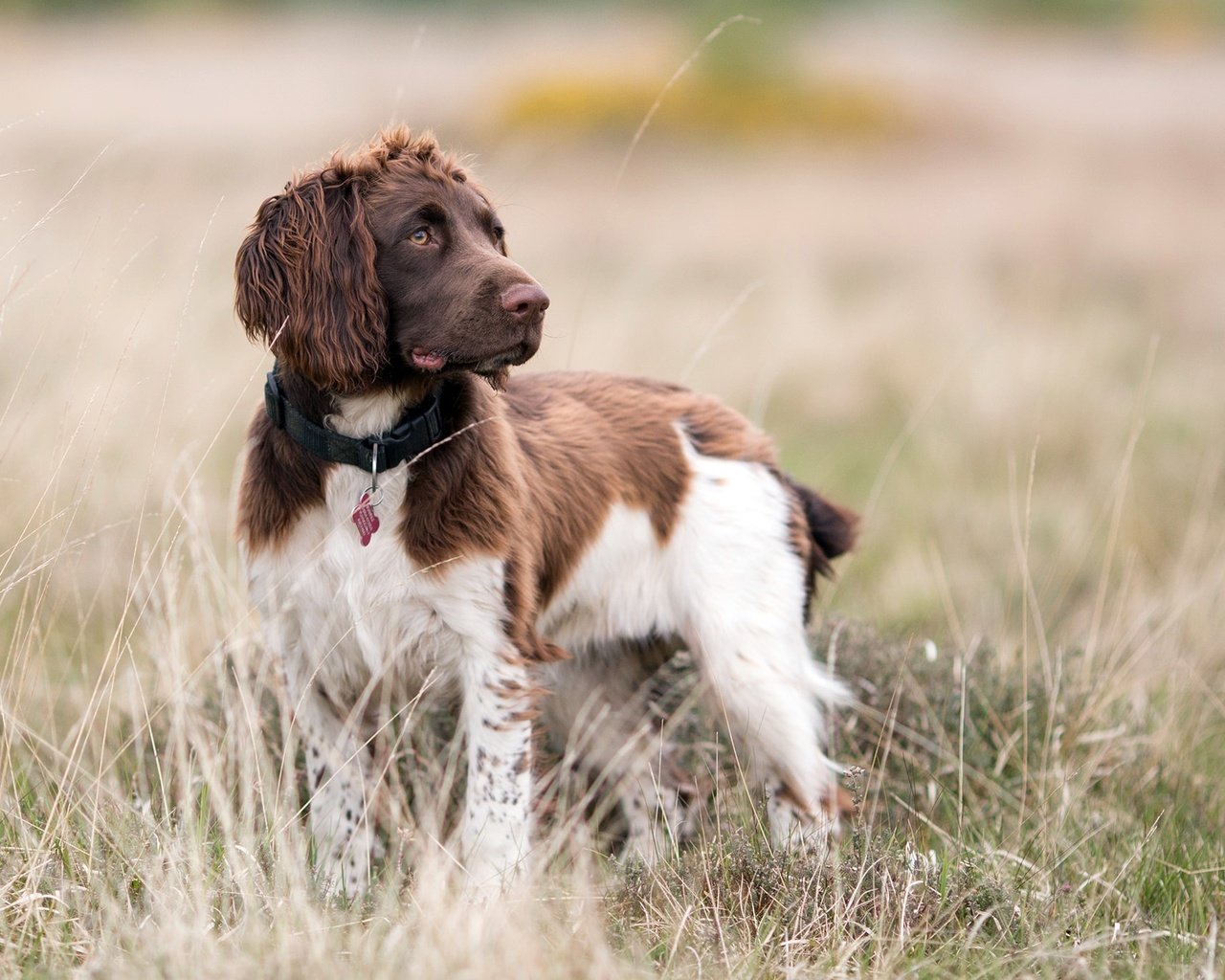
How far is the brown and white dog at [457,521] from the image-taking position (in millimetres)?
3164

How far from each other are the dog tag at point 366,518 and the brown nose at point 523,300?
0.54 m

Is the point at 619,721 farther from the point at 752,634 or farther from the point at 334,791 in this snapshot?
the point at 334,791

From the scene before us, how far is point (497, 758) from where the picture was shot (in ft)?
11.1

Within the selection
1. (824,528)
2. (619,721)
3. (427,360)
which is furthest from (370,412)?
(824,528)

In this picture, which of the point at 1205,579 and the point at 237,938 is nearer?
the point at 237,938

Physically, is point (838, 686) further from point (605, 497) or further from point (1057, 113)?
point (1057, 113)

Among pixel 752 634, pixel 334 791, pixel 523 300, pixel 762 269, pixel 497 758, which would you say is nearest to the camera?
pixel 523 300

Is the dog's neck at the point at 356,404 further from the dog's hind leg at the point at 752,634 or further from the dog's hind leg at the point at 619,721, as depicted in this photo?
the dog's hind leg at the point at 619,721

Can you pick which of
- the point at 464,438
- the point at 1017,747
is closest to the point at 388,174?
the point at 464,438

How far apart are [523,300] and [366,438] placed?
49 centimetres

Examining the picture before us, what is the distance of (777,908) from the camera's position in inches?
116

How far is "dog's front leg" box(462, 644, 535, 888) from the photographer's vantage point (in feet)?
10.9

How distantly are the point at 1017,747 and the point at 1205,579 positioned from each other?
4.78 ft

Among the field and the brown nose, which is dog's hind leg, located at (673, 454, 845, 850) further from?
the brown nose
